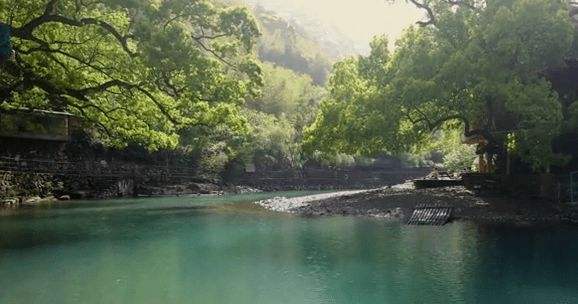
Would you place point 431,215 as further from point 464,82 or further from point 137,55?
point 137,55

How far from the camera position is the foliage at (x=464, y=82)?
20.9 meters

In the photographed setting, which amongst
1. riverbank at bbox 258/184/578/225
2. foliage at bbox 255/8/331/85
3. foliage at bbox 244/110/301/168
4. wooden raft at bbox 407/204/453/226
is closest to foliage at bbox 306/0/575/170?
riverbank at bbox 258/184/578/225

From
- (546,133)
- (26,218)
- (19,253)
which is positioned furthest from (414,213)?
(26,218)

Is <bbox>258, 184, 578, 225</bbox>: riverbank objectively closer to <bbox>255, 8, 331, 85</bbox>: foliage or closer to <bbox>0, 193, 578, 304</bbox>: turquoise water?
<bbox>0, 193, 578, 304</bbox>: turquoise water

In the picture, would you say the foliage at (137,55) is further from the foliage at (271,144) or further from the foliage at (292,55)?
the foliage at (292,55)

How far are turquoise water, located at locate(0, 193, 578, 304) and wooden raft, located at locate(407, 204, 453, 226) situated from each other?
1015mm

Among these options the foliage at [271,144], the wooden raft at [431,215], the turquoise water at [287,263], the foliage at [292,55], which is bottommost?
the turquoise water at [287,263]

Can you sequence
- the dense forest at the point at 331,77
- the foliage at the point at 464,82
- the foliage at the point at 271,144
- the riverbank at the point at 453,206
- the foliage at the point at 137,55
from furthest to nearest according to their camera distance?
1. the foliage at the point at 271,144
2. the foliage at the point at 464,82
3. the riverbank at the point at 453,206
4. the dense forest at the point at 331,77
5. the foliage at the point at 137,55

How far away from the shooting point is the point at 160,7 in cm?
1411

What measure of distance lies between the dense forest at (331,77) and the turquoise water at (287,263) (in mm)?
4672

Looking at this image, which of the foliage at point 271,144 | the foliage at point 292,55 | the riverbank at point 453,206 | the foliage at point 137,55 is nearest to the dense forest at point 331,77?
the foliage at point 137,55

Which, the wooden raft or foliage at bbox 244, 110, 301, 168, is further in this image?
foliage at bbox 244, 110, 301, 168

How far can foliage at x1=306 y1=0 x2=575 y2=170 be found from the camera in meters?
20.9

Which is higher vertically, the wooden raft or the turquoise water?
the wooden raft
